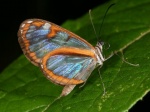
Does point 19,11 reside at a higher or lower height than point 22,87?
lower

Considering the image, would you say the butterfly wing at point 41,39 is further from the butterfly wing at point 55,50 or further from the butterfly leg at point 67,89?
the butterfly leg at point 67,89

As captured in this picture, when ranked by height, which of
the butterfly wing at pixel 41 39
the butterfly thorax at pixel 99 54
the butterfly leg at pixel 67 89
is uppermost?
the butterfly wing at pixel 41 39

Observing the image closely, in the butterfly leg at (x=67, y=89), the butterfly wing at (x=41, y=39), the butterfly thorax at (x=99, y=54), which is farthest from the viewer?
the butterfly thorax at (x=99, y=54)

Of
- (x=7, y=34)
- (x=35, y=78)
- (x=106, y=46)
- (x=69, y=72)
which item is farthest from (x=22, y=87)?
(x=7, y=34)

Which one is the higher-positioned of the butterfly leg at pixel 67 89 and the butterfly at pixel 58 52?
the butterfly at pixel 58 52

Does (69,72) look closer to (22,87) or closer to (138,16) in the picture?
(22,87)

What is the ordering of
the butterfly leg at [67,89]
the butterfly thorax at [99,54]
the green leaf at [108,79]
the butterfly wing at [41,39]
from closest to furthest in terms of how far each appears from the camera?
the green leaf at [108,79]
the butterfly leg at [67,89]
the butterfly wing at [41,39]
the butterfly thorax at [99,54]

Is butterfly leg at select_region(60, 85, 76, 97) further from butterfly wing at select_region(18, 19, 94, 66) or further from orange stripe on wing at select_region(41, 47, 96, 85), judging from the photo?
butterfly wing at select_region(18, 19, 94, 66)

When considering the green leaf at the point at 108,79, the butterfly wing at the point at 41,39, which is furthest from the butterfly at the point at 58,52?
the green leaf at the point at 108,79
